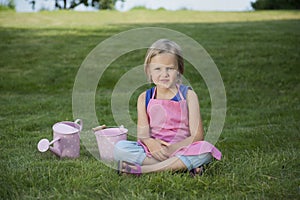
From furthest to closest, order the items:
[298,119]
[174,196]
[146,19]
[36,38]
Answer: [146,19] < [36,38] < [298,119] < [174,196]

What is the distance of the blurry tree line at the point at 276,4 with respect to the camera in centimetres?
1822

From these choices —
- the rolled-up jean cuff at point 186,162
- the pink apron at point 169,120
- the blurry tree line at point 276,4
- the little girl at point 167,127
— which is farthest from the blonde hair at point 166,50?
the blurry tree line at point 276,4

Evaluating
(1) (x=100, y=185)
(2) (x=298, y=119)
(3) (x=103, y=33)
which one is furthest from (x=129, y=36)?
(1) (x=100, y=185)

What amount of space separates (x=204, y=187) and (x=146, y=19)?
10466 mm

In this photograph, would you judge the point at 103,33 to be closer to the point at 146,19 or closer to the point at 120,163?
the point at 146,19

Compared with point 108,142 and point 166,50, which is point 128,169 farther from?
point 166,50

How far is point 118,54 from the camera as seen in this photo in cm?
845

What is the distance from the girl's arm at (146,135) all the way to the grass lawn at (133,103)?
0.70ft

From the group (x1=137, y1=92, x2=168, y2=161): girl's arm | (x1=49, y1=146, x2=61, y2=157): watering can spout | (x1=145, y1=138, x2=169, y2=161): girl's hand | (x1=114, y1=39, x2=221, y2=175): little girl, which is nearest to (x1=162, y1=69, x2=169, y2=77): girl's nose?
(x1=114, y1=39, x2=221, y2=175): little girl

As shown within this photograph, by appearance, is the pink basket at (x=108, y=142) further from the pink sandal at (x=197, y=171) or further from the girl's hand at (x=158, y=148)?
the pink sandal at (x=197, y=171)

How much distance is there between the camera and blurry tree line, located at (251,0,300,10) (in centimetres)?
1822

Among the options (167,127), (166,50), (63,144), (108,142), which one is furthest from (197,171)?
(63,144)

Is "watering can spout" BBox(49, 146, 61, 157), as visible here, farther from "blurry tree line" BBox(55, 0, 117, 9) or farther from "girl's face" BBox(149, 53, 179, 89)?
"blurry tree line" BBox(55, 0, 117, 9)

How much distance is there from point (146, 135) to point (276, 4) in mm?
17088
